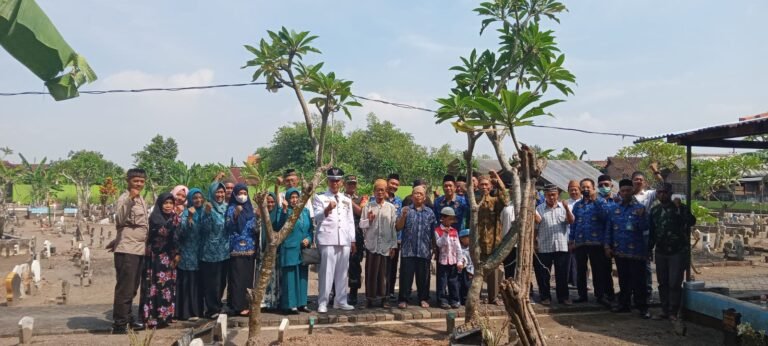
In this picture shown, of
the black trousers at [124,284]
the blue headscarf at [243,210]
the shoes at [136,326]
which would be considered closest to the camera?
the black trousers at [124,284]

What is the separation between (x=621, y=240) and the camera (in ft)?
23.6

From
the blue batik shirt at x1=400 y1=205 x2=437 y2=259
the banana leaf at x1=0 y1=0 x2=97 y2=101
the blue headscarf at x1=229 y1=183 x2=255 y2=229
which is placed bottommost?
the blue batik shirt at x1=400 y1=205 x2=437 y2=259

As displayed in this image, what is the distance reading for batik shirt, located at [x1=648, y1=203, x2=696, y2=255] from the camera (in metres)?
6.74

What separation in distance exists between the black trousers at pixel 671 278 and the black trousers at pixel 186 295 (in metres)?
5.50

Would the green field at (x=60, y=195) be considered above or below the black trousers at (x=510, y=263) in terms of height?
above

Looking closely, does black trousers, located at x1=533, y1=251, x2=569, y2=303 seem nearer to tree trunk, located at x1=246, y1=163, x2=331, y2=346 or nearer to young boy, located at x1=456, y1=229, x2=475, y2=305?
young boy, located at x1=456, y1=229, x2=475, y2=305

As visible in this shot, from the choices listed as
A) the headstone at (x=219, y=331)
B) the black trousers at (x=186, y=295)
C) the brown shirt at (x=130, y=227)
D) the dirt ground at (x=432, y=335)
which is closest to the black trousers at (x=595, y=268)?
the dirt ground at (x=432, y=335)

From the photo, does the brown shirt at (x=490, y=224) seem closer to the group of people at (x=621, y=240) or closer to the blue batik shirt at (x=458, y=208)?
the blue batik shirt at (x=458, y=208)

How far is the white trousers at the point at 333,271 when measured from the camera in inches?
276

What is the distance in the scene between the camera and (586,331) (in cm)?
643

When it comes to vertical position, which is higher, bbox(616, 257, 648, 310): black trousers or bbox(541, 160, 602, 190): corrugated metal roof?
bbox(541, 160, 602, 190): corrugated metal roof

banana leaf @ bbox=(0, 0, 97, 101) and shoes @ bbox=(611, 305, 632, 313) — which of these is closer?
banana leaf @ bbox=(0, 0, 97, 101)

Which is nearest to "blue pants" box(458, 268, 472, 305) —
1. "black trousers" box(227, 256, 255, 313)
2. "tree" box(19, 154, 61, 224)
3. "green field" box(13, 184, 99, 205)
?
"black trousers" box(227, 256, 255, 313)

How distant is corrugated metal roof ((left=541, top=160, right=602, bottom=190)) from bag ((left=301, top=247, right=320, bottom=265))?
528 inches
